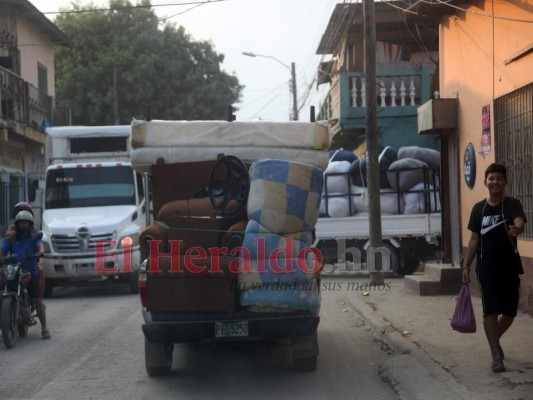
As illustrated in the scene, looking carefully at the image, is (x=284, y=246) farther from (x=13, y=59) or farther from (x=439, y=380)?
(x=13, y=59)

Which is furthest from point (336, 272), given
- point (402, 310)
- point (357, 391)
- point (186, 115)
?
point (186, 115)

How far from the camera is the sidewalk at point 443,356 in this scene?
6871 millimetres

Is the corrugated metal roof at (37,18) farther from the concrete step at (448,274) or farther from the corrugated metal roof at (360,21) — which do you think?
the concrete step at (448,274)

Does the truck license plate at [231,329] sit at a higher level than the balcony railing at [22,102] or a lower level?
lower

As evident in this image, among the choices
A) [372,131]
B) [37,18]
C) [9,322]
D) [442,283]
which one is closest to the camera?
[9,322]

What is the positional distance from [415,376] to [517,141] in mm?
5041

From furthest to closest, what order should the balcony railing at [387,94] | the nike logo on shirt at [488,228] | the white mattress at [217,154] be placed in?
the balcony railing at [387,94], the white mattress at [217,154], the nike logo on shirt at [488,228]

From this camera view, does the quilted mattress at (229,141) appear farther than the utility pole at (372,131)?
No

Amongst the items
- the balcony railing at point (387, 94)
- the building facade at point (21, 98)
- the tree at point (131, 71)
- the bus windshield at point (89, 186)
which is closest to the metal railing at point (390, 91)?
the balcony railing at point (387, 94)

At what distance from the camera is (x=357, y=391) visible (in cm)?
750

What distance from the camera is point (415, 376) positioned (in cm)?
757

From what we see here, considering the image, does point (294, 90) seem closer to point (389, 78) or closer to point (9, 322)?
point (389, 78)

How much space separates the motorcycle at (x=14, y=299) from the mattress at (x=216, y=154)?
2455 millimetres

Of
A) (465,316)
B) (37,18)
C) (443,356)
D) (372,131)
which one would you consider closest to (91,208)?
(372,131)
